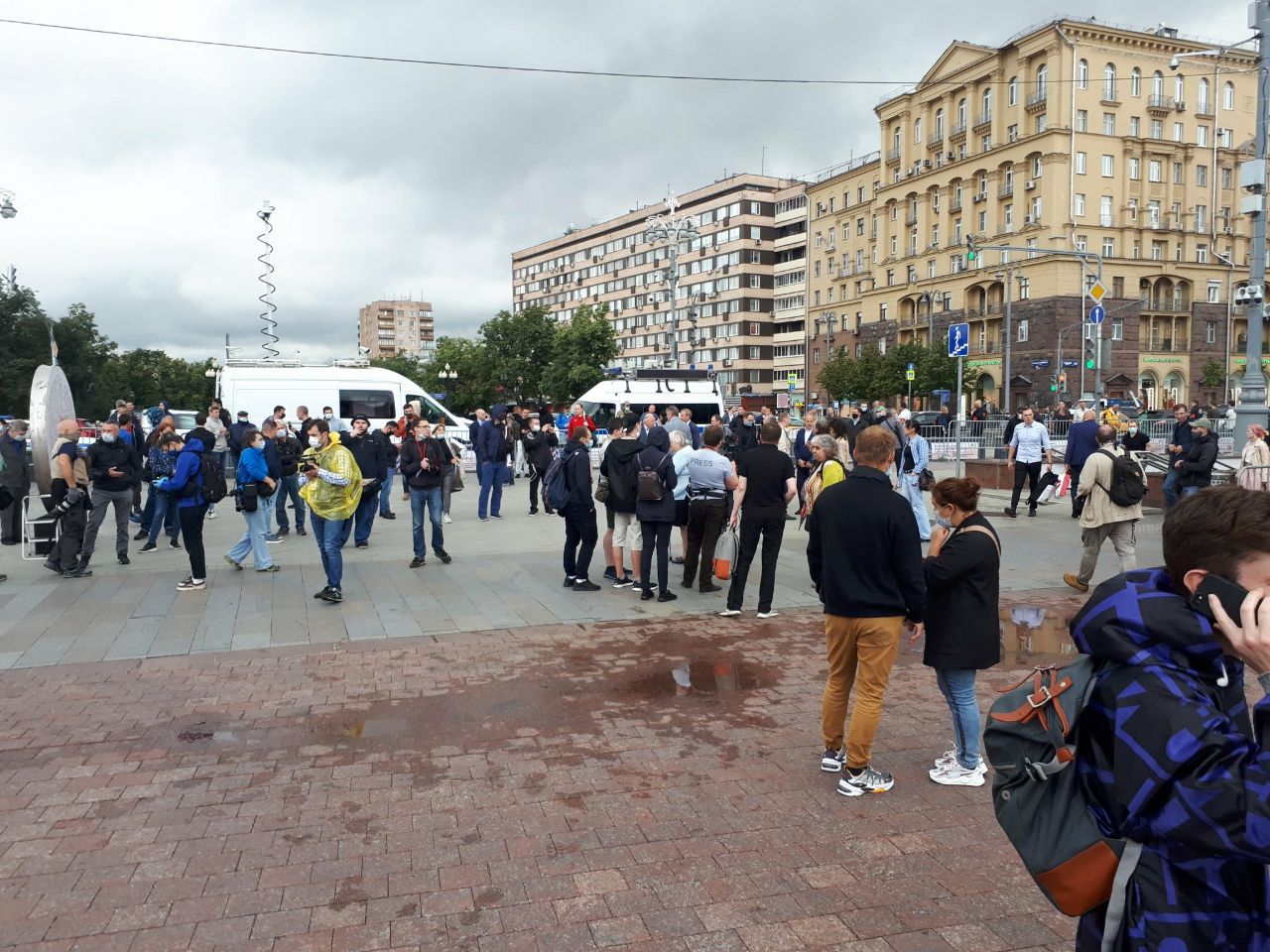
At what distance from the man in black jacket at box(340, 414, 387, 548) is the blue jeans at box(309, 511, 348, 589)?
9.23ft

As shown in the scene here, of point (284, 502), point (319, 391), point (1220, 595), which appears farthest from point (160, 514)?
point (1220, 595)

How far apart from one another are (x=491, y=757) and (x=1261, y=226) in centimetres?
1690

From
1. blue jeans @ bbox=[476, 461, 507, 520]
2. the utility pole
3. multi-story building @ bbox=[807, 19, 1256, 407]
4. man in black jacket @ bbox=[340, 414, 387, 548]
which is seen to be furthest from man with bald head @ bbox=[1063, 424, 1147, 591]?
multi-story building @ bbox=[807, 19, 1256, 407]

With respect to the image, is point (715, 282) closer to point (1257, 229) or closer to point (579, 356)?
point (579, 356)

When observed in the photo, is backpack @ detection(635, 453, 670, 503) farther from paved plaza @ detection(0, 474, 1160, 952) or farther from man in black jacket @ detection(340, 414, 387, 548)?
man in black jacket @ detection(340, 414, 387, 548)

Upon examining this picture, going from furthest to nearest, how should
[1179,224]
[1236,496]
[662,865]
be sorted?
[1179,224] < [662,865] < [1236,496]

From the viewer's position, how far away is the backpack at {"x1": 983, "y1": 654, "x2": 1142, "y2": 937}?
1.76m

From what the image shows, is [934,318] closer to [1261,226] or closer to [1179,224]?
[1179,224]

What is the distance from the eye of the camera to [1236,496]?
5.86 feet

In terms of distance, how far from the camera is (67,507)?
10484mm

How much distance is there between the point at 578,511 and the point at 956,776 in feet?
18.4

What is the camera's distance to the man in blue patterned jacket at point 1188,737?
5.14ft

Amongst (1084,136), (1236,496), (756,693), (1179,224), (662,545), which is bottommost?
(756,693)

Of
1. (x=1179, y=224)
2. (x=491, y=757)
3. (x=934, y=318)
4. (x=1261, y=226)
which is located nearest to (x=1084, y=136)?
(x=1179, y=224)
